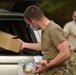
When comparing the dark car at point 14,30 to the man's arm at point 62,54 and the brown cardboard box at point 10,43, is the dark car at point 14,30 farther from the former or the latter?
the man's arm at point 62,54

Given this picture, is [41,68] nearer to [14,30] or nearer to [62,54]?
[62,54]

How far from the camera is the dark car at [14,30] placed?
5.72 metres

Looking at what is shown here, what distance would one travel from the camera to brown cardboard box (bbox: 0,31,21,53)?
5.87m

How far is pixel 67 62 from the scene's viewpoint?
18.5ft

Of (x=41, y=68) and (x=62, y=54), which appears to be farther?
(x=41, y=68)

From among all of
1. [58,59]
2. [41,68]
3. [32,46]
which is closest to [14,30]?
[32,46]

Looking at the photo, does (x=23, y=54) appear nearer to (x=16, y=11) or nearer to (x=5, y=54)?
(x=5, y=54)

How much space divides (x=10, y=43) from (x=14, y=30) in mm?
531

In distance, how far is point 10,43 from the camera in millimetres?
5875

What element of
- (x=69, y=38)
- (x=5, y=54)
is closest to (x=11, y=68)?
(x=5, y=54)

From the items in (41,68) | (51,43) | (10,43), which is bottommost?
(41,68)

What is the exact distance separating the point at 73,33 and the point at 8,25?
2.80 metres

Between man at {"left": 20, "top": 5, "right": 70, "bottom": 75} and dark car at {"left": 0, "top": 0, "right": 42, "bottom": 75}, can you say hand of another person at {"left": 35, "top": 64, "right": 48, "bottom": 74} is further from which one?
dark car at {"left": 0, "top": 0, "right": 42, "bottom": 75}

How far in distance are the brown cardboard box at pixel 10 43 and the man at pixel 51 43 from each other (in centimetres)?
51
